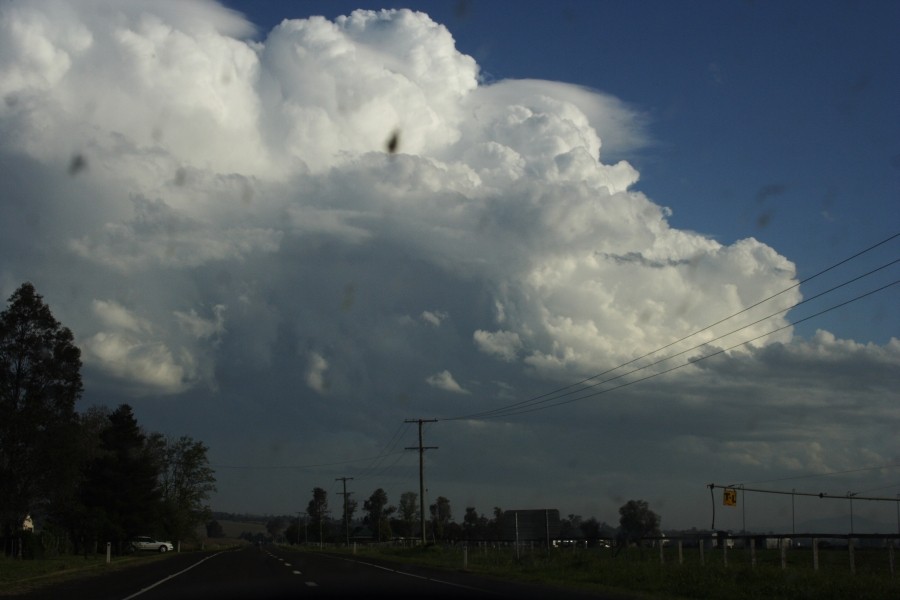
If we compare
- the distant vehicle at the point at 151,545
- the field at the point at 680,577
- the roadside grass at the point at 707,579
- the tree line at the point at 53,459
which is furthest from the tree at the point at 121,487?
the roadside grass at the point at 707,579

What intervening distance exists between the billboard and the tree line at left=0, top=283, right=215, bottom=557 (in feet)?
107

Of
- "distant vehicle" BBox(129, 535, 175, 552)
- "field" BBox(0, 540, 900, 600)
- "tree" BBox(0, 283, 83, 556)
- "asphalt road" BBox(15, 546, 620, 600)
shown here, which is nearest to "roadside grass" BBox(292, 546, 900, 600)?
"field" BBox(0, 540, 900, 600)

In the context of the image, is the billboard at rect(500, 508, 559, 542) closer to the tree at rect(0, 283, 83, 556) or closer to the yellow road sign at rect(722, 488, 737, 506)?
the yellow road sign at rect(722, 488, 737, 506)

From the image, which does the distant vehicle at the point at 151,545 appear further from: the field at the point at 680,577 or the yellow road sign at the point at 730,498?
the yellow road sign at the point at 730,498

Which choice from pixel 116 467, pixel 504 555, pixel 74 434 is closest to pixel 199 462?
pixel 116 467

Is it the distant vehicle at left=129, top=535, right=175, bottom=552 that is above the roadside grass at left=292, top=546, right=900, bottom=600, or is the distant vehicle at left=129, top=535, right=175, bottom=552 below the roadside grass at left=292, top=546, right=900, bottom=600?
below

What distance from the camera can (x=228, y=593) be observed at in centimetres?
2342

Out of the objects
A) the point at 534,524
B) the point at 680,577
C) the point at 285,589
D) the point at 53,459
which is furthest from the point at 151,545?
the point at 680,577

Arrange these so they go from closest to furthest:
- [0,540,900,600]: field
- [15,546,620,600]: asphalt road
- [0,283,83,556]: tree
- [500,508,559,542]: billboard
Answer: [15,546,620,600]: asphalt road
[0,540,900,600]: field
[500,508,559,542]: billboard
[0,283,83,556]: tree

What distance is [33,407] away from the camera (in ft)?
198

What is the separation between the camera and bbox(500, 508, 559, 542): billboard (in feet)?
131

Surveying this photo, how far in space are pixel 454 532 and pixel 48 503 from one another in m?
121

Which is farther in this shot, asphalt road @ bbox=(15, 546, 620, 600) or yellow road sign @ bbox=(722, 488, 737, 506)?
yellow road sign @ bbox=(722, 488, 737, 506)

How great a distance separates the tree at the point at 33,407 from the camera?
2344 inches
